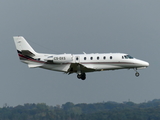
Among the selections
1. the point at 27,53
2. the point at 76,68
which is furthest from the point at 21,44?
the point at 76,68

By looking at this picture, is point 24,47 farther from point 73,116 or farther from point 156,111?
point 156,111

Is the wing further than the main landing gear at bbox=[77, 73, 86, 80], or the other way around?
the main landing gear at bbox=[77, 73, 86, 80]

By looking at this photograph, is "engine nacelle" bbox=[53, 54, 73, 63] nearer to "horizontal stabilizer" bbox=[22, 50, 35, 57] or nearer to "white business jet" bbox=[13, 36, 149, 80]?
"white business jet" bbox=[13, 36, 149, 80]

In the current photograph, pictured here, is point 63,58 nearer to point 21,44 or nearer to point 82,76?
point 82,76

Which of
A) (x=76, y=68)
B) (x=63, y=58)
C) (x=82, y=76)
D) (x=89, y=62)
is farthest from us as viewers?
(x=82, y=76)

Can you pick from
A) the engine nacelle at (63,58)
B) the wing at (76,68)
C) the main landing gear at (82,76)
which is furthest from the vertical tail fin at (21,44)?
the main landing gear at (82,76)

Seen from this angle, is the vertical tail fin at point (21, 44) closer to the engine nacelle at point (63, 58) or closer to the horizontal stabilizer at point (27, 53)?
the horizontal stabilizer at point (27, 53)

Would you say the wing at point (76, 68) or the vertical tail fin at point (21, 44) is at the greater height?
the vertical tail fin at point (21, 44)

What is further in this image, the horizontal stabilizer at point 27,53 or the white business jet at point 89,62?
the horizontal stabilizer at point 27,53

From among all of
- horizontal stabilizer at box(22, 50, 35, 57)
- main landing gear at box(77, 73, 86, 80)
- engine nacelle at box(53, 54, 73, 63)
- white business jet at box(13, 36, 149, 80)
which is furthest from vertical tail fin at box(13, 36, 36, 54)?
main landing gear at box(77, 73, 86, 80)

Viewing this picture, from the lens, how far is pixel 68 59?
6241 cm

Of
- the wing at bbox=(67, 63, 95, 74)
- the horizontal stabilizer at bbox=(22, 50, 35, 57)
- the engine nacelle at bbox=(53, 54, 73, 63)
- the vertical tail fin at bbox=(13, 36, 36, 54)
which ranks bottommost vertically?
the wing at bbox=(67, 63, 95, 74)

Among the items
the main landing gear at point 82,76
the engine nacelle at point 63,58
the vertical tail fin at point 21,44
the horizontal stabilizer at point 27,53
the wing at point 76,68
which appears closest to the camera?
the wing at point 76,68

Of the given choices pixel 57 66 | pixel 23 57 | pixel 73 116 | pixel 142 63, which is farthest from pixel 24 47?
pixel 73 116
